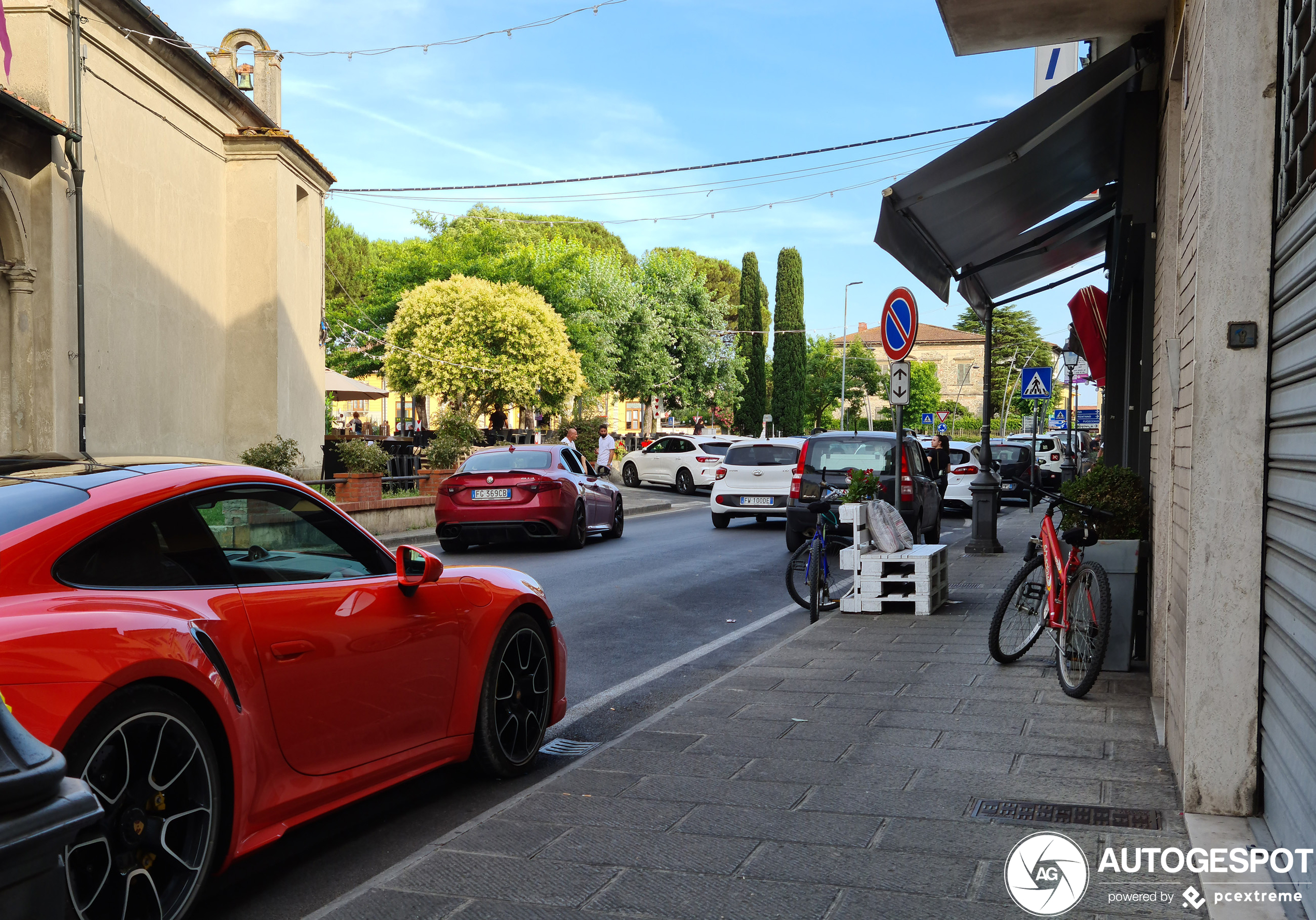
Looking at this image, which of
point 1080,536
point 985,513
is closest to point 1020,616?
point 1080,536

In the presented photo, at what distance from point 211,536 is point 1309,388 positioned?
3468 mm

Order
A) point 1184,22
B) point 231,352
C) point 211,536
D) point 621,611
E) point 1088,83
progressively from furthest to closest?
1. point 231,352
2. point 621,611
3. point 1088,83
4. point 1184,22
5. point 211,536

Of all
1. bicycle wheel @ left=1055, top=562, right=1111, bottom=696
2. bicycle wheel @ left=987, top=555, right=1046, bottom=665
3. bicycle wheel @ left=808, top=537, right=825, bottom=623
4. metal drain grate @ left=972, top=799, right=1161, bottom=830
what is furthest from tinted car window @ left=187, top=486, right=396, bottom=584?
bicycle wheel @ left=808, top=537, right=825, bottom=623

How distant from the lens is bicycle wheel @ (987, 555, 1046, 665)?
7.31 metres

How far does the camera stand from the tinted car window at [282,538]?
3.98 meters

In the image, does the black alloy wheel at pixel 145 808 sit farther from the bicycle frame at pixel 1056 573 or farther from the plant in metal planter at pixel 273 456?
the plant in metal planter at pixel 273 456

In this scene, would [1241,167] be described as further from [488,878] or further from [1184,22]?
[488,878]

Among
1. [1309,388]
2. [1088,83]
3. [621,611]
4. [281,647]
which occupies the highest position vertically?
[1088,83]

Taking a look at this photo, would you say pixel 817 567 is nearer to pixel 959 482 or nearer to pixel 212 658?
pixel 212 658

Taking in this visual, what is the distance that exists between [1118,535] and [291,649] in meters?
5.50

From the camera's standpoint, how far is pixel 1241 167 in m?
4.03

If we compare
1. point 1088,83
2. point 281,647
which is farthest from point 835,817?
point 1088,83

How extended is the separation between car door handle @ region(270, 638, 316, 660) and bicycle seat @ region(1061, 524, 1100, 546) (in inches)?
184

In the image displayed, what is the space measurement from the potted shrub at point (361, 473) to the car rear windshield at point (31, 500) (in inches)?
559
